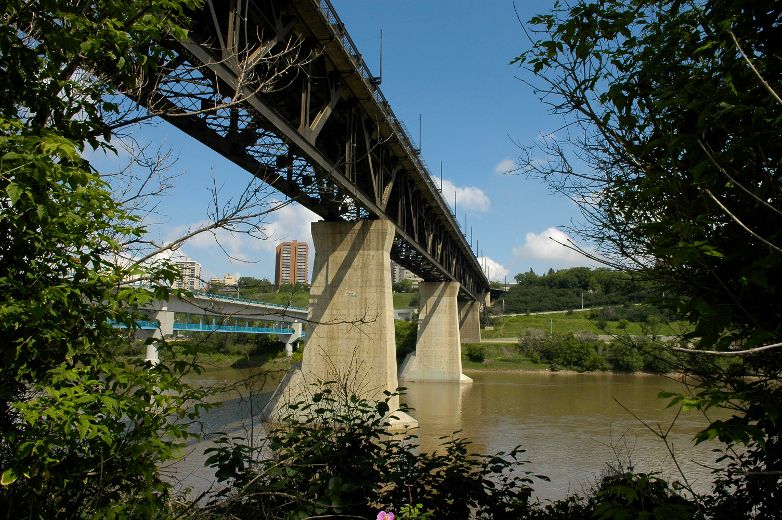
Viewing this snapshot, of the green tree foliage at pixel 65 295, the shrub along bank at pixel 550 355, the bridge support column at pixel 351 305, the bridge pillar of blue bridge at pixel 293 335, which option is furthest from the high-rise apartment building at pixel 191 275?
the shrub along bank at pixel 550 355

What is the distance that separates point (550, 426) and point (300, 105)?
18909 millimetres

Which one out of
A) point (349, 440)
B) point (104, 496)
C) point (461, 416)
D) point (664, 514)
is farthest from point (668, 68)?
point (461, 416)

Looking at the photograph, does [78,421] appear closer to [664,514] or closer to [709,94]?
[664,514]

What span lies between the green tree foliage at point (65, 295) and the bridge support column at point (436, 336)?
56593mm

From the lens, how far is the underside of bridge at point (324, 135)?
12.0m

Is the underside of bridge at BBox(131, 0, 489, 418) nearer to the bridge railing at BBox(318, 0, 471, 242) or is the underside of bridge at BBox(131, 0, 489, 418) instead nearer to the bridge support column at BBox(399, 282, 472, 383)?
the bridge railing at BBox(318, 0, 471, 242)

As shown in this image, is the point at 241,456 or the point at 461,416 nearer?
the point at 241,456

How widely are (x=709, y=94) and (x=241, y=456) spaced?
467 cm

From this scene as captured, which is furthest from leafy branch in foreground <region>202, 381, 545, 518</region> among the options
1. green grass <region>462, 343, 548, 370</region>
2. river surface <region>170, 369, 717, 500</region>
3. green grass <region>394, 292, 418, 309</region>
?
green grass <region>394, 292, 418, 309</region>

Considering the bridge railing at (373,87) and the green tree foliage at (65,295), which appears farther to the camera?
the bridge railing at (373,87)

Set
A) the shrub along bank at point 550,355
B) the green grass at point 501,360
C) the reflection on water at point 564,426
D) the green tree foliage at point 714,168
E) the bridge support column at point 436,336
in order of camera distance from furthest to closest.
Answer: the green grass at point 501,360 → the shrub along bank at point 550,355 → the bridge support column at point 436,336 → the reflection on water at point 564,426 → the green tree foliage at point 714,168

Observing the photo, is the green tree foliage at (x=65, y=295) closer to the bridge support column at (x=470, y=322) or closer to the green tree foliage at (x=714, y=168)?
the green tree foliage at (x=714, y=168)

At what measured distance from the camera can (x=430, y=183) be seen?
35.2 metres

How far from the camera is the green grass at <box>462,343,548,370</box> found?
76.2m
